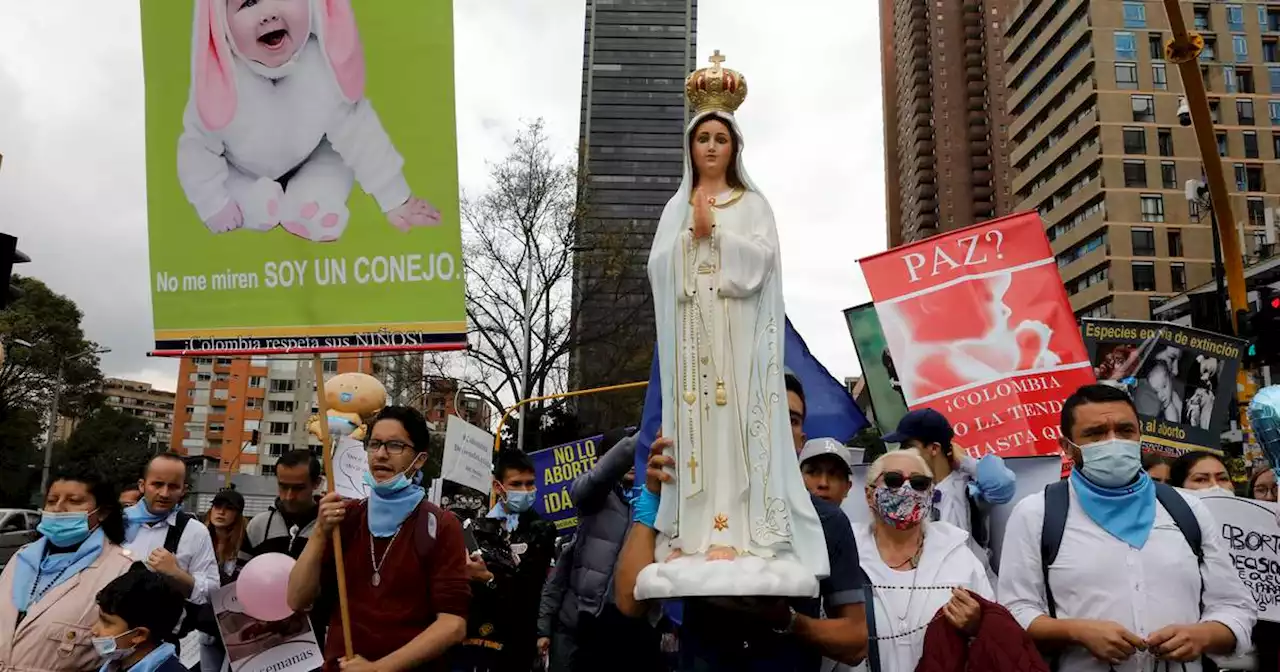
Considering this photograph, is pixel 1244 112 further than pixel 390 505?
Yes

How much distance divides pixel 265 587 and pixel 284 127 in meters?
2.07

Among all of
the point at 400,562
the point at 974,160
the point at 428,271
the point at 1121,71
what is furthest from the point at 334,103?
the point at 974,160

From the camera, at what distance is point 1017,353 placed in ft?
23.8

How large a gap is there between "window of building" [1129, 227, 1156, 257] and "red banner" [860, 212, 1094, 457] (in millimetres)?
59069

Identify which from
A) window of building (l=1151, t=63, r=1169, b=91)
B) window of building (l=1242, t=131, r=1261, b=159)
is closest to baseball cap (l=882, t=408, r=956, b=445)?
window of building (l=1151, t=63, r=1169, b=91)

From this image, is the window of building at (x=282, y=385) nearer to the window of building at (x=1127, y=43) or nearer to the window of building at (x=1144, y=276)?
the window of building at (x=1144, y=276)

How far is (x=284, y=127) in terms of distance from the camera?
4.55m

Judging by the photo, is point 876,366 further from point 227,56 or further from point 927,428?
point 227,56

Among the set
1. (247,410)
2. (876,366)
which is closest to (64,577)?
(876,366)

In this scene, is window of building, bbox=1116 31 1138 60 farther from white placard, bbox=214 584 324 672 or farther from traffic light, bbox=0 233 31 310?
white placard, bbox=214 584 324 672

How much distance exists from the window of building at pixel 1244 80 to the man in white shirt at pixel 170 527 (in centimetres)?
7146

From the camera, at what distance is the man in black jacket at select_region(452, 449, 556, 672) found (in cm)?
603

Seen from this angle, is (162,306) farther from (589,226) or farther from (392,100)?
(589,226)

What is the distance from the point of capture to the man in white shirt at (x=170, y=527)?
201 inches
